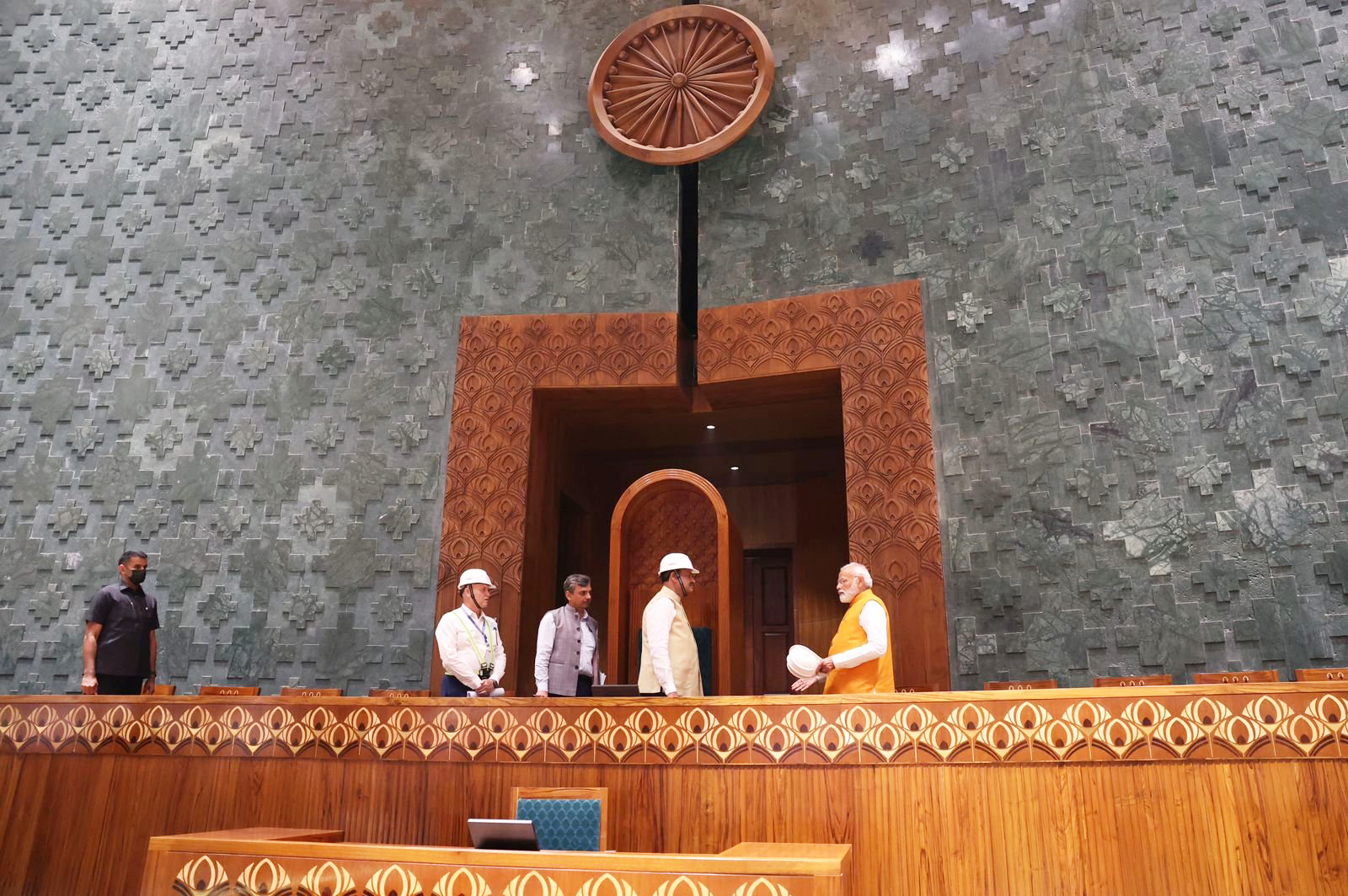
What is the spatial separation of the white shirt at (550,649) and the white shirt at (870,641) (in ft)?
5.70

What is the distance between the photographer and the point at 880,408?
741cm

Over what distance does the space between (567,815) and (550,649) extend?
1825 millimetres

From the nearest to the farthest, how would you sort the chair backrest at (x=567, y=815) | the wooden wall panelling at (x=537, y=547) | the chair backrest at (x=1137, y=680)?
1. the chair backrest at (x=567, y=815)
2. the chair backrest at (x=1137, y=680)
3. the wooden wall panelling at (x=537, y=547)

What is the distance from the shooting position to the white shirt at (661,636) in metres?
5.20

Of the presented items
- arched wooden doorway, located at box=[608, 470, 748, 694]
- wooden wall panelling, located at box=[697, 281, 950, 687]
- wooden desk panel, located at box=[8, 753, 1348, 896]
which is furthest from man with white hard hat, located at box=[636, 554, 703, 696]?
wooden wall panelling, located at box=[697, 281, 950, 687]

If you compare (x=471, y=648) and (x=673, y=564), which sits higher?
(x=673, y=564)

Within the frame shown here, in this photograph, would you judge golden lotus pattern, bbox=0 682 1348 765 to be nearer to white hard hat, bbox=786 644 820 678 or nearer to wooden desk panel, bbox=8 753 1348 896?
wooden desk panel, bbox=8 753 1348 896

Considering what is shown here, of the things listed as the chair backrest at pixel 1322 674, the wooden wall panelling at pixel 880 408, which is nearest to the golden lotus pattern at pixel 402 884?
the chair backrest at pixel 1322 674

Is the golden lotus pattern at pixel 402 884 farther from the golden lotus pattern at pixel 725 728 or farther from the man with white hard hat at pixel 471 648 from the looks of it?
the man with white hard hat at pixel 471 648

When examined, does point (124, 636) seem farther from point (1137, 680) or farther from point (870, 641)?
point (1137, 680)

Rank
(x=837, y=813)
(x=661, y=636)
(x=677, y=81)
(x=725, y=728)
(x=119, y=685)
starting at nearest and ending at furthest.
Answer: (x=837, y=813), (x=725, y=728), (x=661, y=636), (x=119, y=685), (x=677, y=81)

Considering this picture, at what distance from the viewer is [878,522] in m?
7.14

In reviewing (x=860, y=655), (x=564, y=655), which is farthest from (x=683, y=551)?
Answer: (x=860, y=655)

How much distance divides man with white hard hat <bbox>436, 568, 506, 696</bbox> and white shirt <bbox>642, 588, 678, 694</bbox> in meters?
0.95
